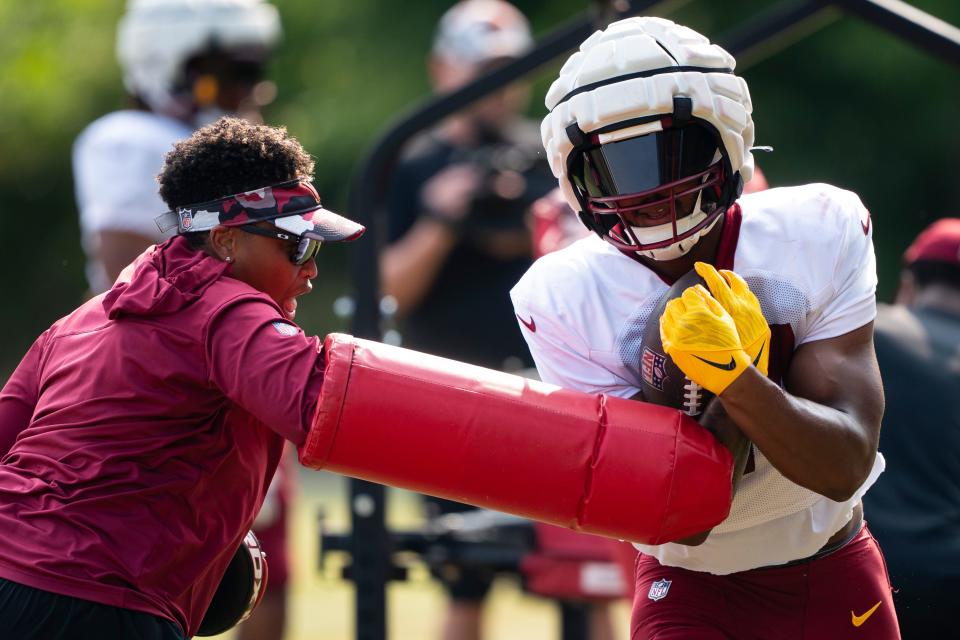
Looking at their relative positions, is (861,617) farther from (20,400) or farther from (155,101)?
(155,101)

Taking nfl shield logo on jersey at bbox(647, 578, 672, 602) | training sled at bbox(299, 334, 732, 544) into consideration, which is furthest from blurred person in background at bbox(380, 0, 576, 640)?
training sled at bbox(299, 334, 732, 544)

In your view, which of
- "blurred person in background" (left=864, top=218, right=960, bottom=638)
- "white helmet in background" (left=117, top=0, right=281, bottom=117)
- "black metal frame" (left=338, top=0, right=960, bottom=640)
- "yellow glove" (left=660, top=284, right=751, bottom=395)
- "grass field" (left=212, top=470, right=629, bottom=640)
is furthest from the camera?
"grass field" (left=212, top=470, right=629, bottom=640)

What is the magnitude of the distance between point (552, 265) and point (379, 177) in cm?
170

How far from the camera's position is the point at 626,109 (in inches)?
103

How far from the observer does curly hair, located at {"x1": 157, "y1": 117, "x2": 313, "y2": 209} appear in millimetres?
2775

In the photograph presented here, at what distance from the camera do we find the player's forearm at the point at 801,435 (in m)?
2.38

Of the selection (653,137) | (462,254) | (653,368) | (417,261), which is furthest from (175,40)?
(653,368)

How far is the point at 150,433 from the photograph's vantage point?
256 cm

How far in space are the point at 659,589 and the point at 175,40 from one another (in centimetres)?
277

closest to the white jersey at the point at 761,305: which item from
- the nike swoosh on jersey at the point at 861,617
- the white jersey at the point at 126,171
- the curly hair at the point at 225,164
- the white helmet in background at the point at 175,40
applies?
the nike swoosh on jersey at the point at 861,617

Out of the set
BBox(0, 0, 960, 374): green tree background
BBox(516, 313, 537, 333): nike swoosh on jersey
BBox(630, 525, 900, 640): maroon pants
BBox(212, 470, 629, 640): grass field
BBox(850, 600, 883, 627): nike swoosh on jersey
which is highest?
BBox(516, 313, 537, 333): nike swoosh on jersey

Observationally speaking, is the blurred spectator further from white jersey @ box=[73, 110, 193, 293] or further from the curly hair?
the curly hair

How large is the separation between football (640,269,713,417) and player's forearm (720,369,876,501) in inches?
6.7

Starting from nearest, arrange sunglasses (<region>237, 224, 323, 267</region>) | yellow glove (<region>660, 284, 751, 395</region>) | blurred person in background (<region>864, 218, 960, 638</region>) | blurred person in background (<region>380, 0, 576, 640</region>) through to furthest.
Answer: yellow glove (<region>660, 284, 751, 395</region>), sunglasses (<region>237, 224, 323, 267</region>), blurred person in background (<region>864, 218, 960, 638</region>), blurred person in background (<region>380, 0, 576, 640</region>)
